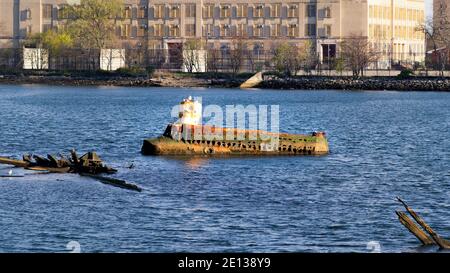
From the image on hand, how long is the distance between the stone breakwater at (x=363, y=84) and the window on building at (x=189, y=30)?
66.6 ft

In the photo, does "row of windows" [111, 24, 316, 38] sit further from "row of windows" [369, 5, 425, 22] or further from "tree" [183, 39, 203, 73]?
"row of windows" [369, 5, 425, 22]

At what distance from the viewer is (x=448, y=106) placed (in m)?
114

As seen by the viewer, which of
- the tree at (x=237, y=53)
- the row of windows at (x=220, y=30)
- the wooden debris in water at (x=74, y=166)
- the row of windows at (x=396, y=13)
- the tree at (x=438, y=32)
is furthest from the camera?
the row of windows at (x=220, y=30)

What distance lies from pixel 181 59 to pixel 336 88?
82.5ft

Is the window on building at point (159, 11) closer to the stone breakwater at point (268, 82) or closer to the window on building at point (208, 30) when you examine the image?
the window on building at point (208, 30)

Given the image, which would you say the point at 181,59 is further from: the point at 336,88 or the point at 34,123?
the point at 34,123

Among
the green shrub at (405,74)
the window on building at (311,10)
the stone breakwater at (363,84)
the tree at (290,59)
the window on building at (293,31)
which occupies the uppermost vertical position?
the window on building at (311,10)

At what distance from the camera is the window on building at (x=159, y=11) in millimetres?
171875

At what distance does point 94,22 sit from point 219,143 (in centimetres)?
12295

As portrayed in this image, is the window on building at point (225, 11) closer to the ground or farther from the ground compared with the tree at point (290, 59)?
farther from the ground

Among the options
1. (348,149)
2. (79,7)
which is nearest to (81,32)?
(79,7)

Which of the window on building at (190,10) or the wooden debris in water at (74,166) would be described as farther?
the window on building at (190,10)

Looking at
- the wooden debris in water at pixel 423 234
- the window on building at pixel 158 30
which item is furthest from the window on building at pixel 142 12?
the wooden debris in water at pixel 423 234

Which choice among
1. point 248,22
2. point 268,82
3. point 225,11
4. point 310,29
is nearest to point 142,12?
point 225,11
